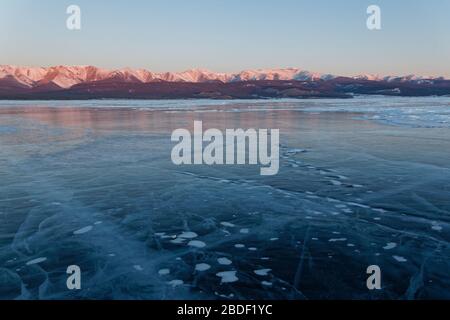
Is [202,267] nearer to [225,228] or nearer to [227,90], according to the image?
[225,228]

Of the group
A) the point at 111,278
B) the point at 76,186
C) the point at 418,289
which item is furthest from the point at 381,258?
the point at 76,186

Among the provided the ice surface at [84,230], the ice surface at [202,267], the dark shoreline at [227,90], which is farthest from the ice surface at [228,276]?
the dark shoreline at [227,90]

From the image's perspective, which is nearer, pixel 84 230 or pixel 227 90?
pixel 84 230

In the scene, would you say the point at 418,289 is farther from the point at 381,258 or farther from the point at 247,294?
the point at 247,294

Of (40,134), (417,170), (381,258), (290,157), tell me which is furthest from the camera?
(40,134)

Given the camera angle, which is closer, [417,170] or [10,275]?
[10,275]

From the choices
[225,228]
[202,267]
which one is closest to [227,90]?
[225,228]

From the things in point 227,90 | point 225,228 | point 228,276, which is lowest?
point 228,276

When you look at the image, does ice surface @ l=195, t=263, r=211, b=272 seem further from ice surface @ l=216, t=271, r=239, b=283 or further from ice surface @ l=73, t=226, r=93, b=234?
ice surface @ l=73, t=226, r=93, b=234

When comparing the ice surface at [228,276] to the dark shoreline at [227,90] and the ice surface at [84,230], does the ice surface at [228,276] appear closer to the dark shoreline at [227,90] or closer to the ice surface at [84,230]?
the ice surface at [84,230]
